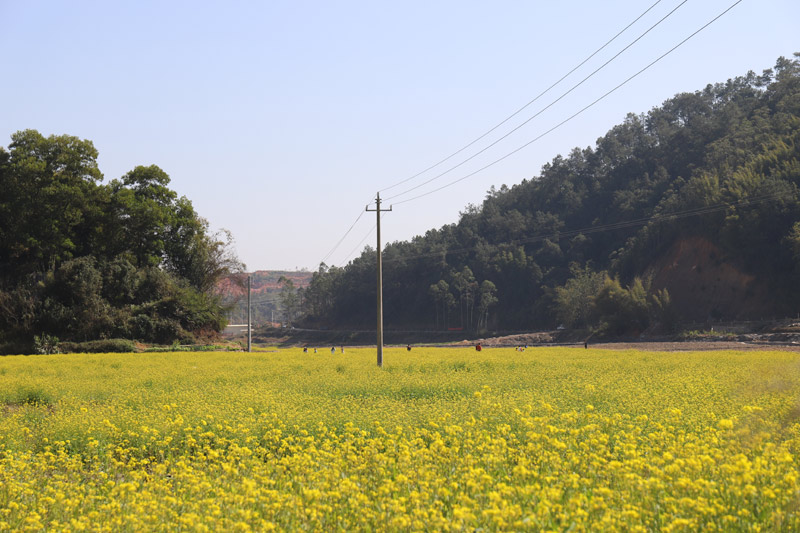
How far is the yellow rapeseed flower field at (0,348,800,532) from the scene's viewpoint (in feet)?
17.6

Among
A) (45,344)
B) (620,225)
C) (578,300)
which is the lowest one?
(45,344)

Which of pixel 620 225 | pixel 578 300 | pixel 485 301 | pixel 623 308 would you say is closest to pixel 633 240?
pixel 578 300

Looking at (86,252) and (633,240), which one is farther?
(633,240)

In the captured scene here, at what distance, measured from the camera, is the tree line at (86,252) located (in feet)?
149

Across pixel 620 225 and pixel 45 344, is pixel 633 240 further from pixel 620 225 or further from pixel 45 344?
pixel 45 344

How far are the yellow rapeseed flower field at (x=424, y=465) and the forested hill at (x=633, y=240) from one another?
2148 inches

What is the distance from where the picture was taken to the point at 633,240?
8325cm

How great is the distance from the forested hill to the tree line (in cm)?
4268

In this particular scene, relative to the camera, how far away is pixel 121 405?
13633 millimetres

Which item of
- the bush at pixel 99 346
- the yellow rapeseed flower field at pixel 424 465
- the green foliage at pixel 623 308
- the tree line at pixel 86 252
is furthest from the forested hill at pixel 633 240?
the yellow rapeseed flower field at pixel 424 465

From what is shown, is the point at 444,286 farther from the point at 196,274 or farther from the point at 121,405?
the point at 121,405

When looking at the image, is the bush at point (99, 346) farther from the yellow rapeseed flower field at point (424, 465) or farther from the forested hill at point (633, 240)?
the forested hill at point (633, 240)

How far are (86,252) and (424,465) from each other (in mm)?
50282

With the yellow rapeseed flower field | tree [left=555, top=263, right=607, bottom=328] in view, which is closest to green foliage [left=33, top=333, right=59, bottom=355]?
the yellow rapeseed flower field
